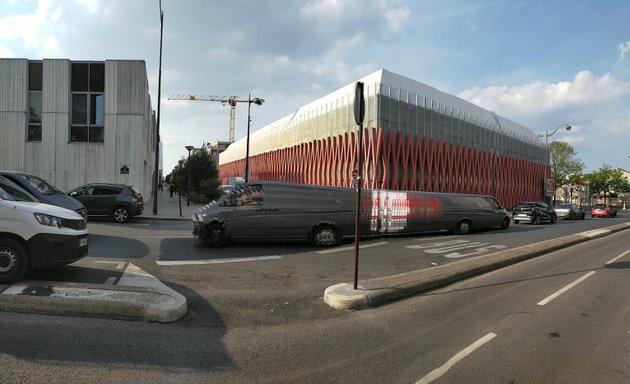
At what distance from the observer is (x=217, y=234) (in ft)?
37.2

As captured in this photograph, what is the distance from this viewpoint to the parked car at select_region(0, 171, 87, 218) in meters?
10.2

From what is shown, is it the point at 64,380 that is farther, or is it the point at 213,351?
the point at 213,351

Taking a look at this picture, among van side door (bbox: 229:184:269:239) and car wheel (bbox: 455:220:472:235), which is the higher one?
van side door (bbox: 229:184:269:239)

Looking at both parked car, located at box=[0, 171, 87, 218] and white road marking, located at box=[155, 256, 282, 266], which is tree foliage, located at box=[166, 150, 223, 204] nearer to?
parked car, located at box=[0, 171, 87, 218]

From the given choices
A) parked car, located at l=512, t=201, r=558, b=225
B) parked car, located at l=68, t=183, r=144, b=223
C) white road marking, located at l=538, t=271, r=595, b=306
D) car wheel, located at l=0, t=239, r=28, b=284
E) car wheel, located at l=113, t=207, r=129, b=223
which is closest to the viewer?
car wheel, located at l=0, t=239, r=28, b=284

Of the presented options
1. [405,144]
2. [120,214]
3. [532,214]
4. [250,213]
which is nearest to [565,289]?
[250,213]

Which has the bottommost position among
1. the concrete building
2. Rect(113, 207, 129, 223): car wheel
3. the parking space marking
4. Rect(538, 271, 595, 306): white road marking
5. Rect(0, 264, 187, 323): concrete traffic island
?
the parking space marking

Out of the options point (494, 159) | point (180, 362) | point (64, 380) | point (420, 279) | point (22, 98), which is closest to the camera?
point (64, 380)

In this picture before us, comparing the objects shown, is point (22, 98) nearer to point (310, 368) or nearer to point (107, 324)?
point (107, 324)

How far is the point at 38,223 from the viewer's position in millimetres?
5992

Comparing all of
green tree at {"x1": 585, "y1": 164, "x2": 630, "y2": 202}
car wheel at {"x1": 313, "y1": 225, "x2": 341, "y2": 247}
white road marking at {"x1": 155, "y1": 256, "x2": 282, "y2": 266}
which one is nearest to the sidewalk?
car wheel at {"x1": 313, "y1": 225, "x2": 341, "y2": 247}

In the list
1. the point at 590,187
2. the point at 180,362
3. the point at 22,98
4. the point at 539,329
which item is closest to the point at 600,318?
the point at 539,329

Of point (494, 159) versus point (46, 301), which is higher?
point (494, 159)

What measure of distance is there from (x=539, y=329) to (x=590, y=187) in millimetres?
111219
